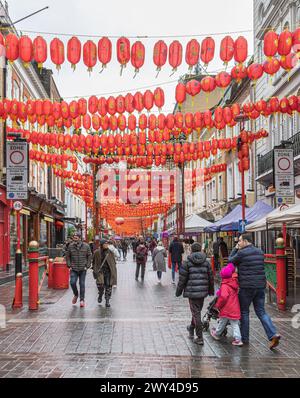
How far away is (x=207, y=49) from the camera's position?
35.6 feet

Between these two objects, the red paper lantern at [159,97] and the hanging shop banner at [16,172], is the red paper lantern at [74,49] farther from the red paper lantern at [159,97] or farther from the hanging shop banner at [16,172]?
the red paper lantern at [159,97]

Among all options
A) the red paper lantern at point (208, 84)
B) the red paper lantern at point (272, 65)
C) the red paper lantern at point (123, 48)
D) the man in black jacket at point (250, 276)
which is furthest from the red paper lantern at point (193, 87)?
the man in black jacket at point (250, 276)

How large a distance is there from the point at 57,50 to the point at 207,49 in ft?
10.1

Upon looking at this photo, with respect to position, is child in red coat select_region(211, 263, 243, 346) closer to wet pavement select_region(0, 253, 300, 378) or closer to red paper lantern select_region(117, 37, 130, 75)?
wet pavement select_region(0, 253, 300, 378)

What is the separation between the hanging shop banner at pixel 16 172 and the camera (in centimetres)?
1254

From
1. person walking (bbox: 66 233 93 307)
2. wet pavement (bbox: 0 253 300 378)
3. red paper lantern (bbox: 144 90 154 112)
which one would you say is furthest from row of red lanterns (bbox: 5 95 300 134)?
wet pavement (bbox: 0 253 300 378)

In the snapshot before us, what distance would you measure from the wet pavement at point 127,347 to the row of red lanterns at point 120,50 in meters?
5.28

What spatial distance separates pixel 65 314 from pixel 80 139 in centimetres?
825

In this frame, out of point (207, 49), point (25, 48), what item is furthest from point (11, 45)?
point (207, 49)

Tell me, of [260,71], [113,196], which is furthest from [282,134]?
[113,196]

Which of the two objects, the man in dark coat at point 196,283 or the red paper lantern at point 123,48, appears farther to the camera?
the red paper lantern at point 123,48

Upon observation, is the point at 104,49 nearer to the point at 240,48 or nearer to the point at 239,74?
the point at 240,48

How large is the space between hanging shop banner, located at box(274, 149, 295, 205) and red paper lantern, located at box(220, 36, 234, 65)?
4.76 metres

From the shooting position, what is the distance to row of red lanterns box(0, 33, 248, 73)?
10.8 metres
